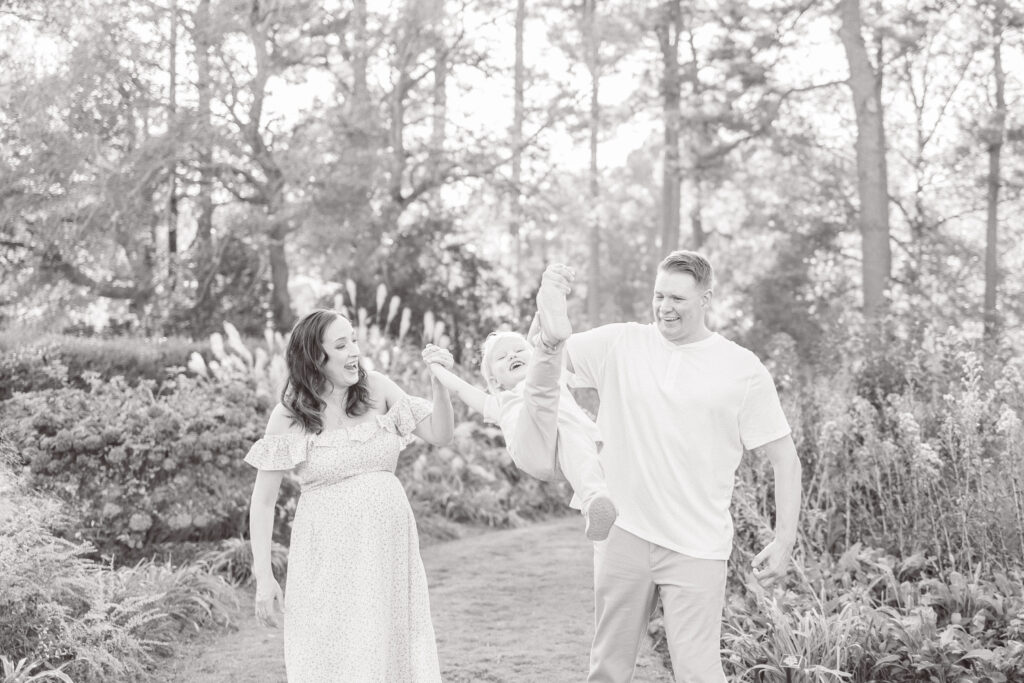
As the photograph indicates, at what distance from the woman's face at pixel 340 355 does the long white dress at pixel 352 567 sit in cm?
19

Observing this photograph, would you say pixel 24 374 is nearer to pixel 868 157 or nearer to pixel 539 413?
pixel 539 413

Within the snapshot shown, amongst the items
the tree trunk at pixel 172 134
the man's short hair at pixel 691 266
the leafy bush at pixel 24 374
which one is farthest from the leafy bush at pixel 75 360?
the man's short hair at pixel 691 266

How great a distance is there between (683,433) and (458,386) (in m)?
0.94

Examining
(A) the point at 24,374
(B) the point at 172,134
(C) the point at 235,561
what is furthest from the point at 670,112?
(C) the point at 235,561

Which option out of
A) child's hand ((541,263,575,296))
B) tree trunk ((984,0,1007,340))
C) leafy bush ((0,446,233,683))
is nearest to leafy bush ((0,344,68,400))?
leafy bush ((0,446,233,683))

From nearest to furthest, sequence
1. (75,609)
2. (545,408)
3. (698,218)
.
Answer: (545,408), (75,609), (698,218)

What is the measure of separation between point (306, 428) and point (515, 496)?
736cm

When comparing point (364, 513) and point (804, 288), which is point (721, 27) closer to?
point (804, 288)

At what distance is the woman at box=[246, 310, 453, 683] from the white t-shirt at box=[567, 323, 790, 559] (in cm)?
86

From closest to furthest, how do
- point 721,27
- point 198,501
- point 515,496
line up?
point 198,501 < point 515,496 < point 721,27

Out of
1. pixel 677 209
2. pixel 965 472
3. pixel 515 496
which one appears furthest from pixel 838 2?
pixel 965 472

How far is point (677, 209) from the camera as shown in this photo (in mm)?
22469

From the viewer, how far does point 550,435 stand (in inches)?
130

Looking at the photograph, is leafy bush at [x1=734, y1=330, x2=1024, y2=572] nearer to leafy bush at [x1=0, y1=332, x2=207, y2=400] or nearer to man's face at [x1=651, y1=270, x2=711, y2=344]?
man's face at [x1=651, y1=270, x2=711, y2=344]
